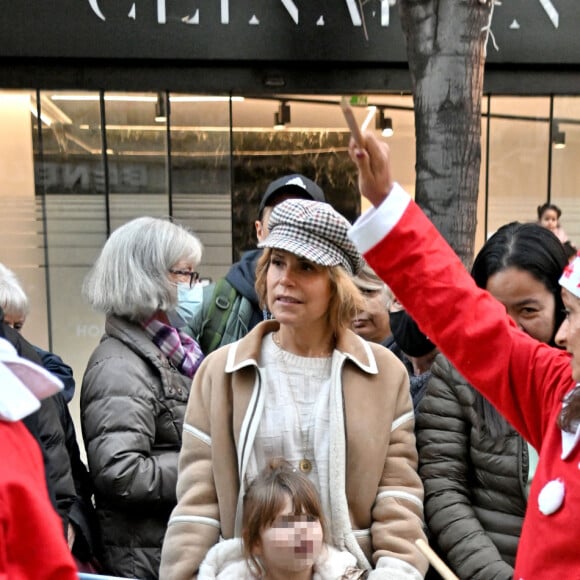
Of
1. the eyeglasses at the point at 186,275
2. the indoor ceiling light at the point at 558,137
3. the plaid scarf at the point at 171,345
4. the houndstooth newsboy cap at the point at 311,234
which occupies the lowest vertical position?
the plaid scarf at the point at 171,345

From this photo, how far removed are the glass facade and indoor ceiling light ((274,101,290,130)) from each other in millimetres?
47

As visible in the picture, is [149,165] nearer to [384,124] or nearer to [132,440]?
[384,124]

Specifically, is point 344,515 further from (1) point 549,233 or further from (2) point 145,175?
(2) point 145,175

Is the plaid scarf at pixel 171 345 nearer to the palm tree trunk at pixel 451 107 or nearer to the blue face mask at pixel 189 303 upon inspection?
the blue face mask at pixel 189 303

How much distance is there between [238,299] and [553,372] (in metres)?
2.08

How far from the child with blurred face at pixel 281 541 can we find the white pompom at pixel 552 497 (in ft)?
2.24

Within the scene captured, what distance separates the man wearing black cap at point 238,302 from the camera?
3559 mm

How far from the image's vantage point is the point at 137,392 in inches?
110

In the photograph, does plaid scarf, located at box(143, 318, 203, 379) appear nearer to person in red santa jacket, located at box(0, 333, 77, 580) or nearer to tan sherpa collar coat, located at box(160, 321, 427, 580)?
tan sherpa collar coat, located at box(160, 321, 427, 580)

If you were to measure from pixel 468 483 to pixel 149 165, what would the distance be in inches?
267

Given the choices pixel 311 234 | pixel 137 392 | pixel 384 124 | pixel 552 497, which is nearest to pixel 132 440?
pixel 137 392

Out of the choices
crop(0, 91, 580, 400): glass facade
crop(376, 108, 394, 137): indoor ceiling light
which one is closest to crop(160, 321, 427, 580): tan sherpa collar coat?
crop(0, 91, 580, 400): glass facade

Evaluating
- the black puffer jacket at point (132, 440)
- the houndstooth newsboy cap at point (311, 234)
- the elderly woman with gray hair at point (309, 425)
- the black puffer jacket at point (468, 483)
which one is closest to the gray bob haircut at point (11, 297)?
the black puffer jacket at point (132, 440)

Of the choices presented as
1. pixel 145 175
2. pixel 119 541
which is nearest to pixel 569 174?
pixel 145 175
